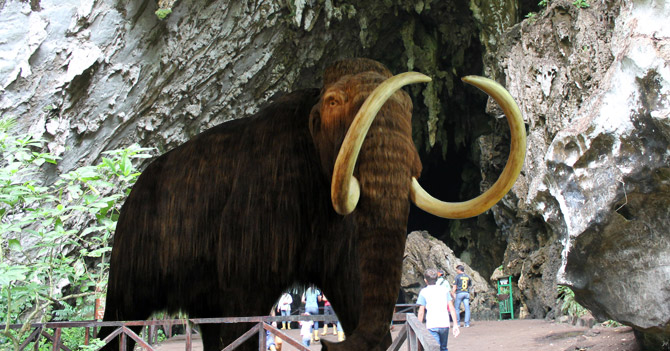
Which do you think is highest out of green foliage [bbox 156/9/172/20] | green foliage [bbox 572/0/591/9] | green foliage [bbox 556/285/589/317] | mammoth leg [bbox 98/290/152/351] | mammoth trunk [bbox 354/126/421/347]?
green foliage [bbox 572/0/591/9]

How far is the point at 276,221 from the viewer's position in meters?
2.69

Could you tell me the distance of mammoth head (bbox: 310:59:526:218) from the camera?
2174 mm

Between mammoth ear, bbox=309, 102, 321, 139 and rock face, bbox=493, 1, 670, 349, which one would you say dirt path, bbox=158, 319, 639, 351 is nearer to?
rock face, bbox=493, 1, 670, 349

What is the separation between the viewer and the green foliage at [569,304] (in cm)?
856

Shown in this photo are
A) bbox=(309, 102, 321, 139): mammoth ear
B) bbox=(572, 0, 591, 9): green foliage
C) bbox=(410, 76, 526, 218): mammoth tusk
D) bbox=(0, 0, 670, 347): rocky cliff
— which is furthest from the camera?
bbox=(572, 0, 591, 9): green foliage

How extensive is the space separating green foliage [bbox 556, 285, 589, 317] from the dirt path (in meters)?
0.30

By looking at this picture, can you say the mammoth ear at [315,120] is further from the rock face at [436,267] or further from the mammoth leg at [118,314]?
the rock face at [436,267]

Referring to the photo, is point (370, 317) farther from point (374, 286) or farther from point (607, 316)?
point (607, 316)

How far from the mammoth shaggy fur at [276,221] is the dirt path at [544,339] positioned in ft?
14.6

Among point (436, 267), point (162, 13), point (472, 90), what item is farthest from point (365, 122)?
point (472, 90)

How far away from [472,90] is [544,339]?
8.80 metres

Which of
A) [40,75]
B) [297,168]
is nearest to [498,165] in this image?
[40,75]

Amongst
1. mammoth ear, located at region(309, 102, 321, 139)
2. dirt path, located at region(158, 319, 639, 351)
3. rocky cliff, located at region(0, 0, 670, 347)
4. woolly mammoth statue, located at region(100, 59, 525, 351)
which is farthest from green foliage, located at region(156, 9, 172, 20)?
mammoth ear, located at region(309, 102, 321, 139)

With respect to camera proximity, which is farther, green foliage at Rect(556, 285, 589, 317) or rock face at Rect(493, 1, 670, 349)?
green foliage at Rect(556, 285, 589, 317)
